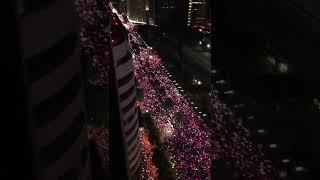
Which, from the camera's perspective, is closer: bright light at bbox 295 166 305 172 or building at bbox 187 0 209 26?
bright light at bbox 295 166 305 172

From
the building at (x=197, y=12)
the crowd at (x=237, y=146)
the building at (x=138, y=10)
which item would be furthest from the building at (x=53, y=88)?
the building at (x=138, y=10)

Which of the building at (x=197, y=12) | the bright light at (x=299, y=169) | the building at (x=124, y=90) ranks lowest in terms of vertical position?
the bright light at (x=299, y=169)

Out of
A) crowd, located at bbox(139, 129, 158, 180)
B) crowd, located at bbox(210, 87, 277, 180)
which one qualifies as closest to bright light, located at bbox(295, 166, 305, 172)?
crowd, located at bbox(210, 87, 277, 180)

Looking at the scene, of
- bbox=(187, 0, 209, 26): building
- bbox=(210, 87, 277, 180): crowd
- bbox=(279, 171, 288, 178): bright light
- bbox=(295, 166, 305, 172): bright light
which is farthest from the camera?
bbox=(187, 0, 209, 26): building

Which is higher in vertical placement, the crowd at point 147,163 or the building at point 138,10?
the building at point 138,10

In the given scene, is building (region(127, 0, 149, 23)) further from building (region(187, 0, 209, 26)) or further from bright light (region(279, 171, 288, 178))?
bright light (region(279, 171, 288, 178))

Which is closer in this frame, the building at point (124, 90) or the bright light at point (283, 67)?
the bright light at point (283, 67)

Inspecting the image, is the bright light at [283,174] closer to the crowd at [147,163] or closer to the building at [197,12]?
the building at [197,12]

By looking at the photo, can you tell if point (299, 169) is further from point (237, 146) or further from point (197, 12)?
point (197, 12)
